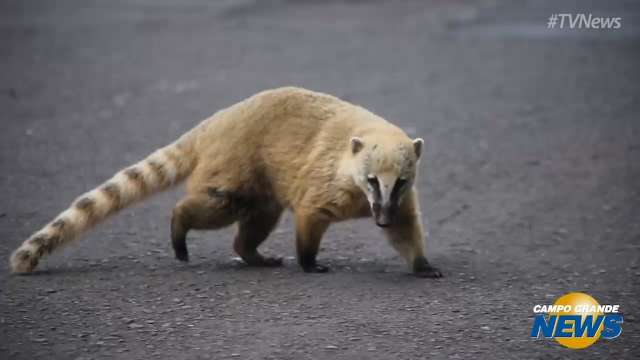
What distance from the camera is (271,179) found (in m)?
6.77

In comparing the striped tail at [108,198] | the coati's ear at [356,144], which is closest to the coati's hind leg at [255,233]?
the striped tail at [108,198]

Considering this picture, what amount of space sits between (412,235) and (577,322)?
54.7 inches

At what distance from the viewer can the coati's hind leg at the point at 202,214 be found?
6.67 metres

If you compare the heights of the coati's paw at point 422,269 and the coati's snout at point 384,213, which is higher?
the coati's snout at point 384,213

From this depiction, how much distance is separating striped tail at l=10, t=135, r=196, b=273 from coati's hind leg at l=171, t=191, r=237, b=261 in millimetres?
287

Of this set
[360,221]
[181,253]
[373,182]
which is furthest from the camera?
[360,221]

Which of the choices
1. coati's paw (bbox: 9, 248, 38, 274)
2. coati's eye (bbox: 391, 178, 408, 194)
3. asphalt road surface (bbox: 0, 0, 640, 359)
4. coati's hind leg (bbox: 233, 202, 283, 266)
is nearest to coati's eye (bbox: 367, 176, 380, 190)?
coati's eye (bbox: 391, 178, 408, 194)

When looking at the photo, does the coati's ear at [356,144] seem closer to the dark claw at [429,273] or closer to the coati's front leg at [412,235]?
the coati's front leg at [412,235]

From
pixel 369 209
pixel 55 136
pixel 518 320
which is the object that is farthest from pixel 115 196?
pixel 55 136

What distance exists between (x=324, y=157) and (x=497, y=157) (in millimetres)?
4342

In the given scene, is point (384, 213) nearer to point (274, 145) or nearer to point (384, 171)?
point (384, 171)

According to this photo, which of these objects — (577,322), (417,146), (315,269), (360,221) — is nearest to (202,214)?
(315,269)

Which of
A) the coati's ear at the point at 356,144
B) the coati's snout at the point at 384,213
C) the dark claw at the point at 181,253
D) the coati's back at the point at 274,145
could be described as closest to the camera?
the coati's snout at the point at 384,213

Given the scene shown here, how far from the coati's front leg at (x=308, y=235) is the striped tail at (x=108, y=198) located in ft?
3.10
